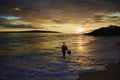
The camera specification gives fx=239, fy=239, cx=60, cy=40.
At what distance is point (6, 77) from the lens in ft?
55.6

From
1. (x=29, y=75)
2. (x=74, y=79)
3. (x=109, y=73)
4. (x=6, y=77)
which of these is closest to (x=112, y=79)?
(x=109, y=73)

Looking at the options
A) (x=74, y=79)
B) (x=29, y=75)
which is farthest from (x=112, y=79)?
(x=29, y=75)

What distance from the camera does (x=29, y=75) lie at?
1720cm

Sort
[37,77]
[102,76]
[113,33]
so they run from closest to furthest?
[102,76] < [37,77] < [113,33]

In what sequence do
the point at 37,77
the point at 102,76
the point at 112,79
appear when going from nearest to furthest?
the point at 112,79 → the point at 102,76 → the point at 37,77

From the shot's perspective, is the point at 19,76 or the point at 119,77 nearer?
the point at 119,77

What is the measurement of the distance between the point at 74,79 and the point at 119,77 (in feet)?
9.47

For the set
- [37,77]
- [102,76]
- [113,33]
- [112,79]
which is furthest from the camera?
[113,33]

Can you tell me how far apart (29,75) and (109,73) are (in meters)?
5.73

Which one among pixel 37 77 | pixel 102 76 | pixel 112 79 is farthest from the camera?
pixel 37 77

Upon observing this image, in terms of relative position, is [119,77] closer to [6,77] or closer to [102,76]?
[102,76]

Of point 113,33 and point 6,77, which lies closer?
point 6,77

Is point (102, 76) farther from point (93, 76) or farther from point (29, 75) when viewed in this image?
point (29, 75)

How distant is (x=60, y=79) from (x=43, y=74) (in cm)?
247
